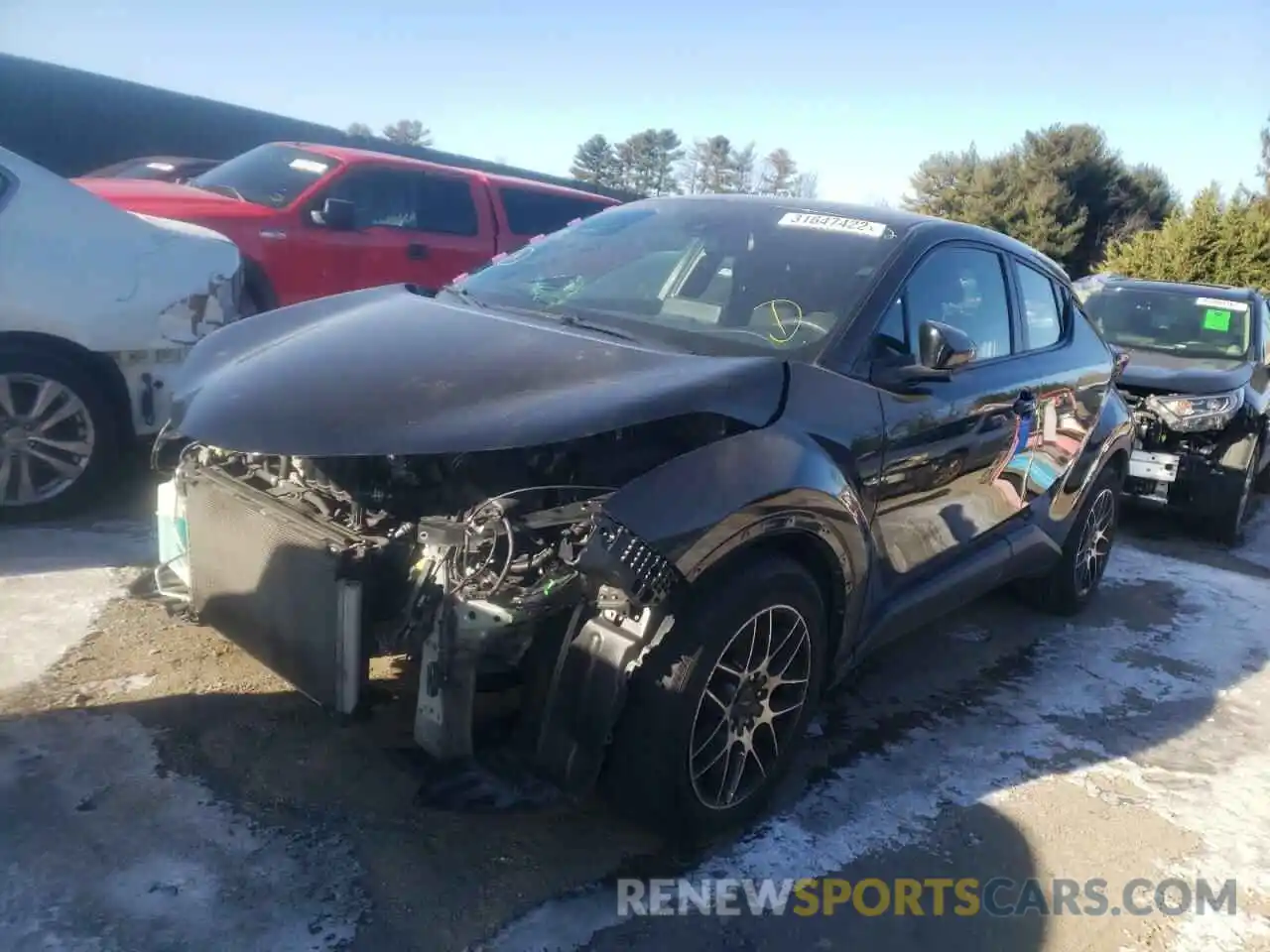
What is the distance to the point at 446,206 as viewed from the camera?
27.1 ft

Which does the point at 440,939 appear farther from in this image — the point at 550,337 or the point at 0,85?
the point at 0,85

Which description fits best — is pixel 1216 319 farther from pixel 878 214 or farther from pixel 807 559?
pixel 807 559

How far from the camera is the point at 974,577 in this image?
387cm

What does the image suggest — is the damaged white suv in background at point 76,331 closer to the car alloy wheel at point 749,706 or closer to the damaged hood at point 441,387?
the damaged hood at point 441,387

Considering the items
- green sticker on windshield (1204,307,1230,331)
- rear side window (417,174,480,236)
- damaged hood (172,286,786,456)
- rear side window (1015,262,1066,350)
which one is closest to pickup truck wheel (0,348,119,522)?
damaged hood (172,286,786,456)

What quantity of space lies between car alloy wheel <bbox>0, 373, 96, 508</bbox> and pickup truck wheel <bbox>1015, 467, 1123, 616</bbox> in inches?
179

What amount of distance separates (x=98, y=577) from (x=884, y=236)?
11.0ft

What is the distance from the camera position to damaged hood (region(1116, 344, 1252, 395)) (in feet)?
22.2

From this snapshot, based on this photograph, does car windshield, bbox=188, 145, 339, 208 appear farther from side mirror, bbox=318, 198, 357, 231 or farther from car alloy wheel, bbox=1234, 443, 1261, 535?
car alloy wheel, bbox=1234, 443, 1261, 535

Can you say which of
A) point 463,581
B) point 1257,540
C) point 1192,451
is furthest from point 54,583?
point 1257,540

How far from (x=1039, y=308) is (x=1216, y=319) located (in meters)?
4.66

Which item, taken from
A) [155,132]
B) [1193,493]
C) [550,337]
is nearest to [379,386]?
[550,337]

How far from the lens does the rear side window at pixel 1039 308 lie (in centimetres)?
432

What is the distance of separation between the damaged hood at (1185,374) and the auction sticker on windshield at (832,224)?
13.4ft
